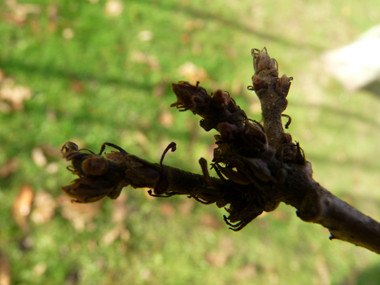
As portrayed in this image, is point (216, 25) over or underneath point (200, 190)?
over

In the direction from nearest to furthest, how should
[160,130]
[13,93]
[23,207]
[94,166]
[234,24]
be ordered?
[94,166] → [23,207] → [13,93] → [160,130] → [234,24]

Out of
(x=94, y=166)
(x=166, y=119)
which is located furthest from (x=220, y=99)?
(x=166, y=119)

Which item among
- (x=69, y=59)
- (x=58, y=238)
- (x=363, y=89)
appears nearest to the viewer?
(x=58, y=238)

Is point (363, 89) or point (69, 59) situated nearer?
point (69, 59)

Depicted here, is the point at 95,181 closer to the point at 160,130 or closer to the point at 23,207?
the point at 23,207

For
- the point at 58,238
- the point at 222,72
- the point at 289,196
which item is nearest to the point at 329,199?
the point at 289,196

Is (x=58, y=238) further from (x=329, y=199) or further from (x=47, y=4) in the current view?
(x=47, y=4)

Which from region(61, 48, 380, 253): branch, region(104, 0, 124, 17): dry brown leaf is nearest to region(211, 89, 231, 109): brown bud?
region(61, 48, 380, 253): branch
